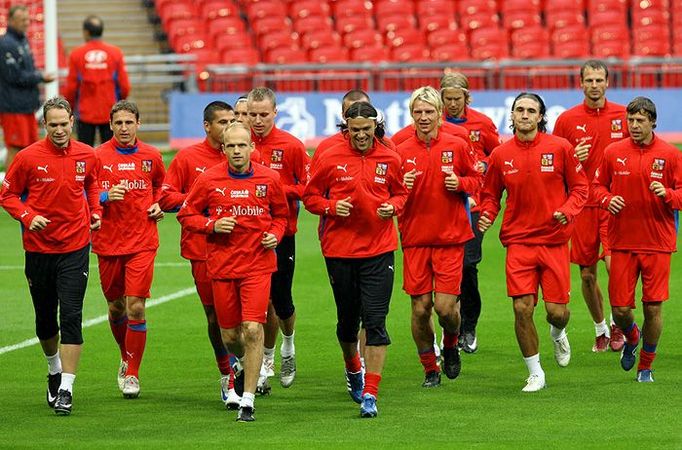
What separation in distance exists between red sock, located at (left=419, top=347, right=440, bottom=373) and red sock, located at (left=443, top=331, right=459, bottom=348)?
0.76 ft

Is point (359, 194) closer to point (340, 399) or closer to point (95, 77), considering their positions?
point (340, 399)

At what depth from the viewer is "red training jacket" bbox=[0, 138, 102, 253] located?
35.4 ft

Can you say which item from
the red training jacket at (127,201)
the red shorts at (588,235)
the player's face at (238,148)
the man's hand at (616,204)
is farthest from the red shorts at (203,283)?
the red shorts at (588,235)

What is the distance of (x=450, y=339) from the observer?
11688mm

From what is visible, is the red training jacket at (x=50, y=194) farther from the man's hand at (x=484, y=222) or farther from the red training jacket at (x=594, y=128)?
the red training jacket at (x=594, y=128)

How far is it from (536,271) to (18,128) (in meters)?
11.7

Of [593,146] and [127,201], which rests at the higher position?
[593,146]

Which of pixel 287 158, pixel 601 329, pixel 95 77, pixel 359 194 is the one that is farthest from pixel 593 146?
pixel 95 77

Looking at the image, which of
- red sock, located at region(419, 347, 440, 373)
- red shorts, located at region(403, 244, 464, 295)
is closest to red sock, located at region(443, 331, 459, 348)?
red sock, located at region(419, 347, 440, 373)

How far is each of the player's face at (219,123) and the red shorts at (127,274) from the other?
107cm

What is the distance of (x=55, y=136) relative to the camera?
10805mm

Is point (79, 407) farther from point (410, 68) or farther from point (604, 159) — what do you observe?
point (410, 68)

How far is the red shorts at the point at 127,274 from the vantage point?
11352 millimetres

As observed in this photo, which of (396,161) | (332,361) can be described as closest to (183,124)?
(332,361)
